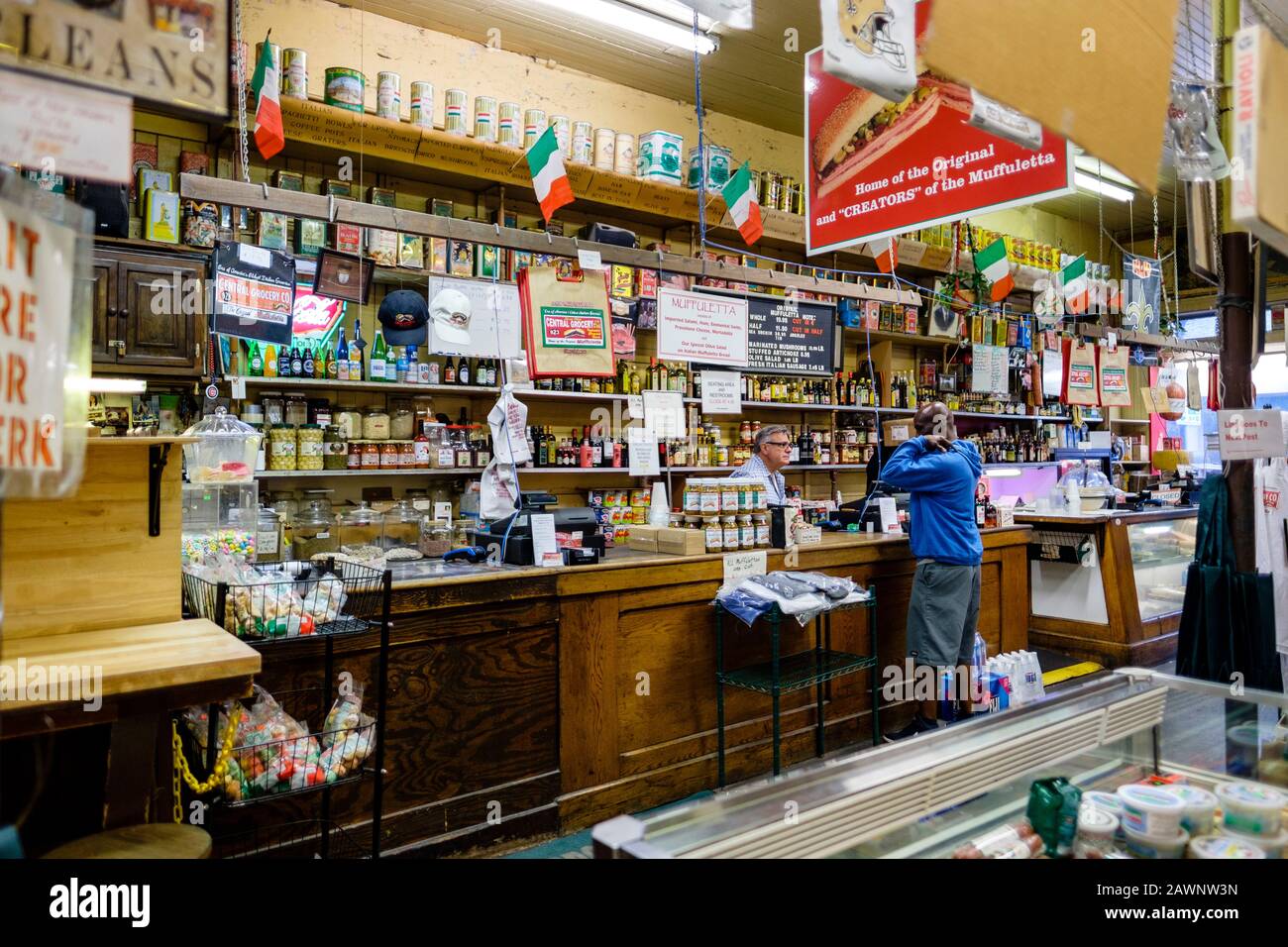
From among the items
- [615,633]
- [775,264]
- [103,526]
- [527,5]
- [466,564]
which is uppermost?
[527,5]

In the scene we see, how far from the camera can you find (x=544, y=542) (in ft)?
11.5

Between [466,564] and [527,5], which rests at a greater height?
[527,5]

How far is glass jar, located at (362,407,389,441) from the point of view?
5.17 meters

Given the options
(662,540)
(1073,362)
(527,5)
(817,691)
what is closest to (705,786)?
(817,691)

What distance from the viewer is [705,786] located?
3820mm

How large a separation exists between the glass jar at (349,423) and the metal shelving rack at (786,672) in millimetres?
2621

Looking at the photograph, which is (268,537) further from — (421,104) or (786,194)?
(786,194)

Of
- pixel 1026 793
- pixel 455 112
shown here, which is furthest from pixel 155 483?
pixel 455 112

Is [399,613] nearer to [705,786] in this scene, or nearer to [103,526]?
[103,526]

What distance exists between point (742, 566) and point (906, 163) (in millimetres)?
2074

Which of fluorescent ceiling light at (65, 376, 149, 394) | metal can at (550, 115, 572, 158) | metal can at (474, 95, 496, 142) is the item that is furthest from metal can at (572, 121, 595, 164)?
fluorescent ceiling light at (65, 376, 149, 394)

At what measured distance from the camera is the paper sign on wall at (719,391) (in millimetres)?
4680

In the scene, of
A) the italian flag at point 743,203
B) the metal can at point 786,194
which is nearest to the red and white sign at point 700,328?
the italian flag at point 743,203

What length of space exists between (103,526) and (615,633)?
208 cm
